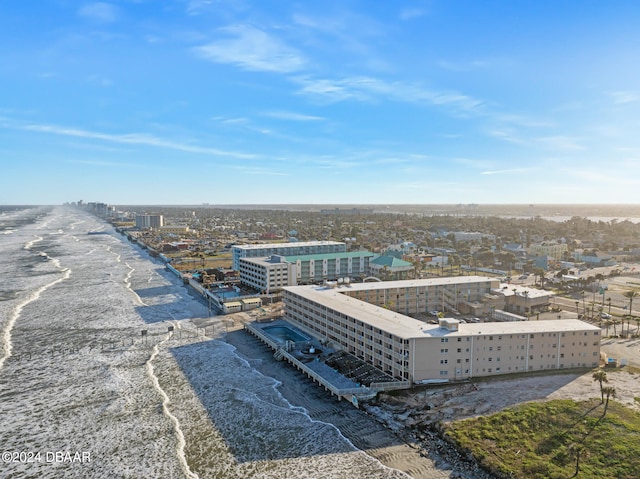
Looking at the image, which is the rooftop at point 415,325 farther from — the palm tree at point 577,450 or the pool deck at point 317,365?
the palm tree at point 577,450

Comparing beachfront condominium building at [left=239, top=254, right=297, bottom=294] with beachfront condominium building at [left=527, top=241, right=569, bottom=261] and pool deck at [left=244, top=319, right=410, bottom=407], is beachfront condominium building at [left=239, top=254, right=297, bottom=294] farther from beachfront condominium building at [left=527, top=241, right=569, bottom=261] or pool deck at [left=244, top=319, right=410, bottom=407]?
beachfront condominium building at [left=527, top=241, right=569, bottom=261]

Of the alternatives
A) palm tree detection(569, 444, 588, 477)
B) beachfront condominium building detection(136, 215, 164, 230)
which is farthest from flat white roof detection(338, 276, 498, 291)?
beachfront condominium building detection(136, 215, 164, 230)

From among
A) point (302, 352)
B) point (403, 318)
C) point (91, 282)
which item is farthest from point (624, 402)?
point (91, 282)

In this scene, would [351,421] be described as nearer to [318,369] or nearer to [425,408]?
[425,408]

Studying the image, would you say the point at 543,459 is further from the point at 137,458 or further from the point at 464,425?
the point at 137,458

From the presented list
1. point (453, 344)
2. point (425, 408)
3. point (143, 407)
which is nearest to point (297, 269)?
point (453, 344)

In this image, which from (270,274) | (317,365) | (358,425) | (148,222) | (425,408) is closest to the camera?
(358,425)
